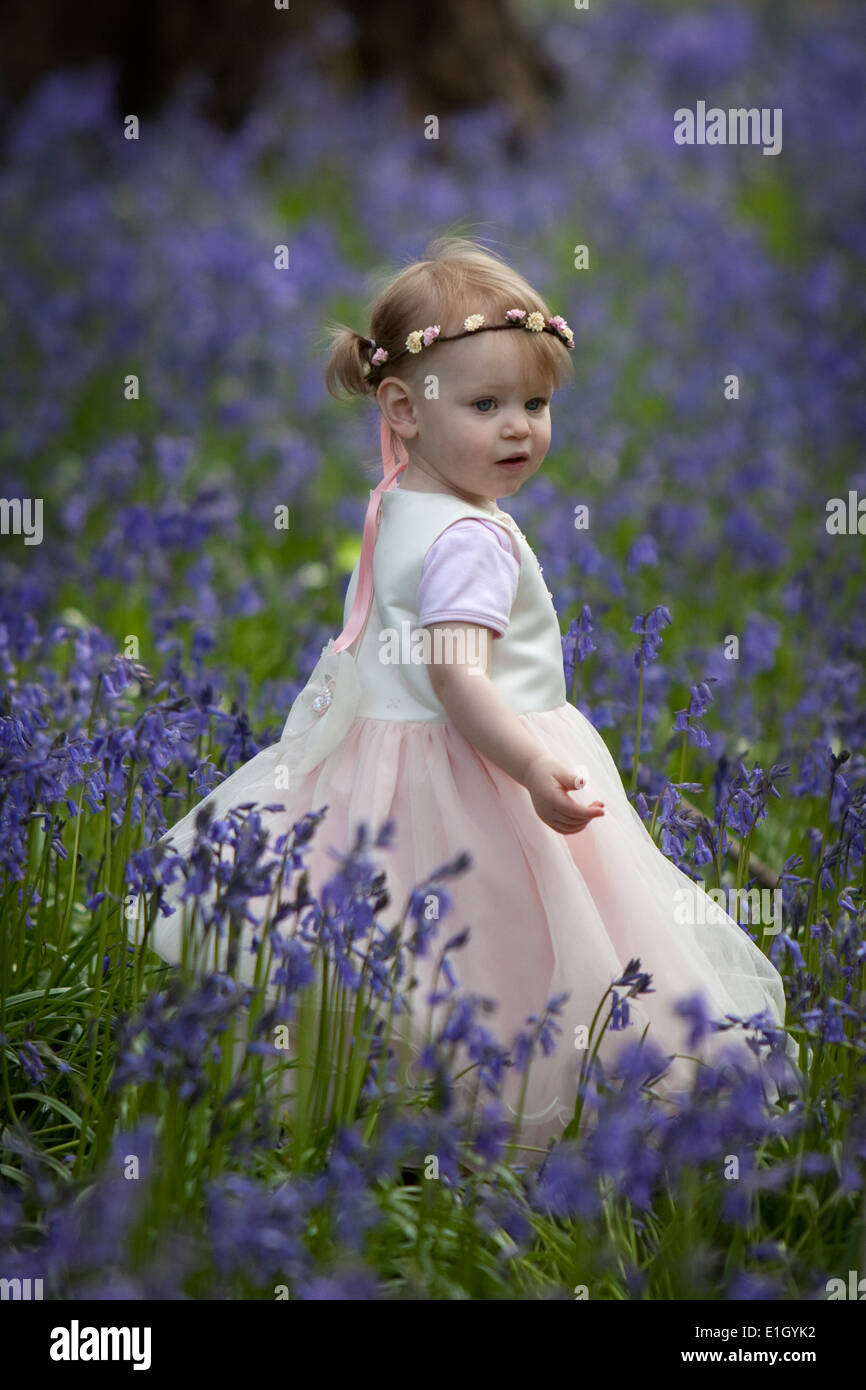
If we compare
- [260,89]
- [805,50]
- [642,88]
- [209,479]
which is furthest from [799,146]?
[209,479]

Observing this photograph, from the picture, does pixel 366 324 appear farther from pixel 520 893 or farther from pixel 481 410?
pixel 520 893

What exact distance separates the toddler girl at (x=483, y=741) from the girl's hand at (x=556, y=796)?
0.07ft

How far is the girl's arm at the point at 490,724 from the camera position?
95.3 inches

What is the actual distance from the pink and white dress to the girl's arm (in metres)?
0.04

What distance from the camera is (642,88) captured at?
1230cm

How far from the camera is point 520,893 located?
262cm

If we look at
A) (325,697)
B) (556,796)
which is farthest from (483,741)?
(325,697)

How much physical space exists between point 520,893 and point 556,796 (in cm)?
29
